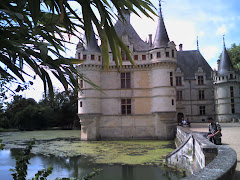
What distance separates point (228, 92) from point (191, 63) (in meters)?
5.86

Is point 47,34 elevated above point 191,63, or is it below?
below

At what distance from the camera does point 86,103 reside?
16.8 meters

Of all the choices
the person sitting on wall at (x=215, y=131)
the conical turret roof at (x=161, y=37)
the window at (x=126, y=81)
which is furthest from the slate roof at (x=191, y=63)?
the person sitting on wall at (x=215, y=131)

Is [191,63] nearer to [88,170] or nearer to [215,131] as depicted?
[215,131]

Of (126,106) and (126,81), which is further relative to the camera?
(126,81)

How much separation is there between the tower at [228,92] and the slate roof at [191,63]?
218 centimetres

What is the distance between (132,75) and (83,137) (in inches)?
Answer: 234

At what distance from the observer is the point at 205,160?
4.32 metres

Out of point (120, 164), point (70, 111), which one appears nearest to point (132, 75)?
point (120, 164)

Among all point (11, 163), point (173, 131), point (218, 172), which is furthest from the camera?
point (173, 131)

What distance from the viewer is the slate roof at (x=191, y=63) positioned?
2923 centimetres

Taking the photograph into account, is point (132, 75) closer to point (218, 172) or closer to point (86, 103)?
point (86, 103)

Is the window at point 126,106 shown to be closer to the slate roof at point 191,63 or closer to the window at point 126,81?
the window at point 126,81

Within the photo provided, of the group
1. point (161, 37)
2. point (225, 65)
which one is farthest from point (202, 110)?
point (161, 37)
